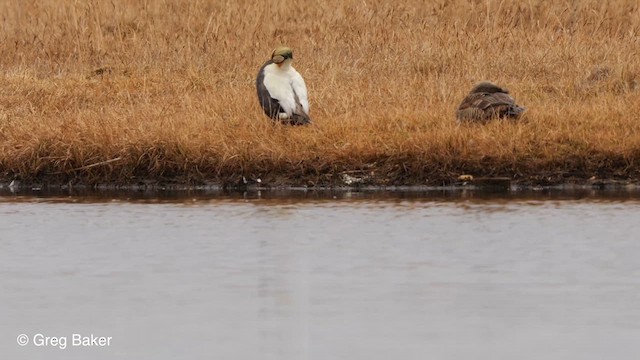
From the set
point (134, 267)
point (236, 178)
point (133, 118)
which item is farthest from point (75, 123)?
point (134, 267)

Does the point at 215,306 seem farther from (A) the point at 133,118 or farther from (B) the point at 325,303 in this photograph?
(A) the point at 133,118

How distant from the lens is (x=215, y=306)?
7844 mm

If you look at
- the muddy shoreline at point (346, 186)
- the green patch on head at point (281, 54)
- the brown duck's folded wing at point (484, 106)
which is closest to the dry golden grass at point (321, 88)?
the muddy shoreline at point (346, 186)

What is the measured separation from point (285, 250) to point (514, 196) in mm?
2840

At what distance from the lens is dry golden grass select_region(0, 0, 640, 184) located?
40.7 feet

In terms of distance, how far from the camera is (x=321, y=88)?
589 inches

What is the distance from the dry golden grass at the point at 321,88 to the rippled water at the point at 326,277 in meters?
0.64

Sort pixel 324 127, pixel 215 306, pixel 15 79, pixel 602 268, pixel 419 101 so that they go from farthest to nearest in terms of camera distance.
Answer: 1. pixel 15 79
2. pixel 419 101
3. pixel 324 127
4. pixel 602 268
5. pixel 215 306

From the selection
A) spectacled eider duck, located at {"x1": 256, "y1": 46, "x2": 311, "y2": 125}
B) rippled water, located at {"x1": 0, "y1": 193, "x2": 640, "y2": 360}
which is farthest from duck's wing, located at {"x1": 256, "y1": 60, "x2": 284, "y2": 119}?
rippled water, located at {"x1": 0, "y1": 193, "x2": 640, "y2": 360}

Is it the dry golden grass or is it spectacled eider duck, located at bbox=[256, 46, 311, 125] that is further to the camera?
spectacled eider duck, located at bbox=[256, 46, 311, 125]

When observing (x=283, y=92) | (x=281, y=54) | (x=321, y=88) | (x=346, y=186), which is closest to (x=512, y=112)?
(x=346, y=186)

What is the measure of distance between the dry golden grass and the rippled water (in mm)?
641

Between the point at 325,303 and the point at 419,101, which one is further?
the point at 419,101

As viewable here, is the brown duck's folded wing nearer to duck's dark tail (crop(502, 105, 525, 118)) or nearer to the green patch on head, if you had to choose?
duck's dark tail (crop(502, 105, 525, 118))
